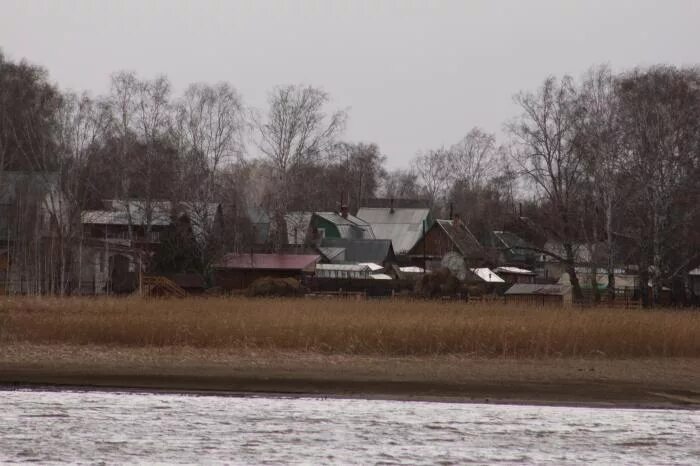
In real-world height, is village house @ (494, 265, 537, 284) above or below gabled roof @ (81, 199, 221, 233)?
below

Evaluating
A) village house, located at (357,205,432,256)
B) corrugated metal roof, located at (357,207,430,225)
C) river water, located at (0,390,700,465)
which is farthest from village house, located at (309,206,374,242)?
river water, located at (0,390,700,465)

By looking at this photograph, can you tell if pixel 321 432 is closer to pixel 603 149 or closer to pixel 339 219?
pixel 603 149

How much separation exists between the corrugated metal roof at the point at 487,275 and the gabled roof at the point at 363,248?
1227 cm

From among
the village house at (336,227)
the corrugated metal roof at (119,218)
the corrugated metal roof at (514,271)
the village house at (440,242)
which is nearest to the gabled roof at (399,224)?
the village house at (440,242)

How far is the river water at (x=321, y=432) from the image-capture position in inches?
504

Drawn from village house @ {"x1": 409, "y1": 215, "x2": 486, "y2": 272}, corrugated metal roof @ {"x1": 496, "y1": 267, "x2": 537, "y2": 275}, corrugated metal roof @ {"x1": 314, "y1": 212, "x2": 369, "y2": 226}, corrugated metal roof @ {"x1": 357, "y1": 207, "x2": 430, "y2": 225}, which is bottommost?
corrugated metal roof @ {"x1": 496, "y1": 267, "x2": 537, "y2": 275}

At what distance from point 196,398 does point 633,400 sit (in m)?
8.72

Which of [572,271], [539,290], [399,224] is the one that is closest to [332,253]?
[399,224]

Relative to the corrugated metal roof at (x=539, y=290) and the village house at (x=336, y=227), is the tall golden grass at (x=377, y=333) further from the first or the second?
the village house at (x=336, y=227)

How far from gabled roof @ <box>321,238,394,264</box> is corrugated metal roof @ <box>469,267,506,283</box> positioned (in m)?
12.3

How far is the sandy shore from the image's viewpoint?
65.2 feet

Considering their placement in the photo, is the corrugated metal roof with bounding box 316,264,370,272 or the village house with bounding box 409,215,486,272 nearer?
the corrugated metal roof with bounding box 316,264,370,272

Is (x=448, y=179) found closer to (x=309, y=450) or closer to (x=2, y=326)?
(x=2, y=326)

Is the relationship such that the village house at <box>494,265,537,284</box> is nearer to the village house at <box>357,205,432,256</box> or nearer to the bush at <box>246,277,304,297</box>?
the village house at <box>357,205,432,256</box>
